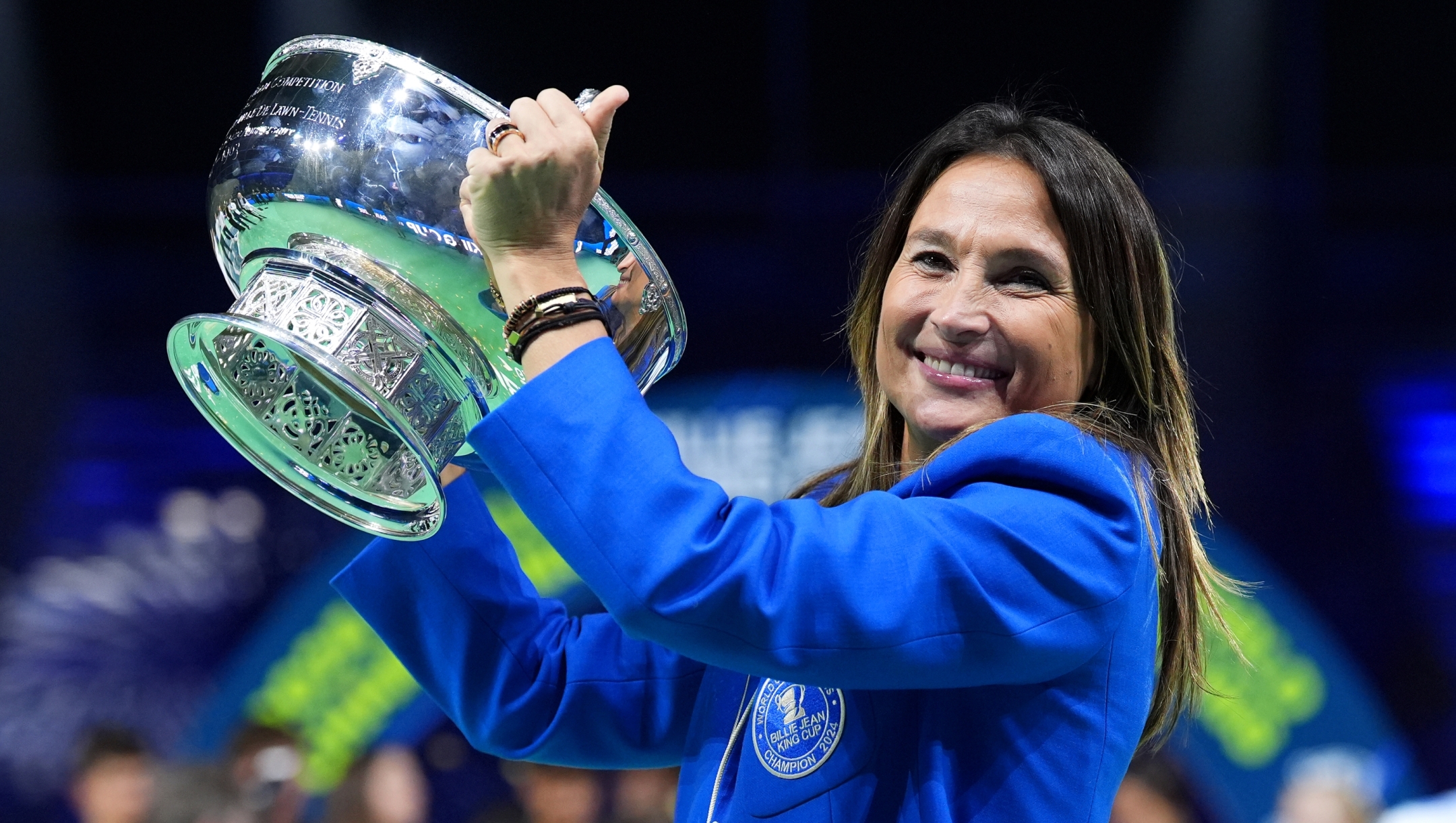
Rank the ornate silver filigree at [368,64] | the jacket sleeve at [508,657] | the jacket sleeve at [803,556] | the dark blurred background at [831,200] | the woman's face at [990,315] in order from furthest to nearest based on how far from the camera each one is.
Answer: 1. the dark blurred background at [831,200]
2. the jacket sleeve at [508,657]
3. the woman's face at [990,315]
4. the ornate silver filigree at [368,64]
5. the jacket sleeve at [803,556]

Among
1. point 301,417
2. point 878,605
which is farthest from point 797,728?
point 301,417

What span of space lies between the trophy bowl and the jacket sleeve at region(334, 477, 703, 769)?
179mm

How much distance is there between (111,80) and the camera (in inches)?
110

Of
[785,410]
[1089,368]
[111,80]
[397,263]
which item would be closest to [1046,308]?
[1089,368]

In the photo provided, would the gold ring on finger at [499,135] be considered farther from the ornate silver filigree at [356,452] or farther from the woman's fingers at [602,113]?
the ornate silver filigree at [356,452]

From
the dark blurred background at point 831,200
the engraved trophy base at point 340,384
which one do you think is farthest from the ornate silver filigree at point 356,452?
the dark blurred background at point 831,200

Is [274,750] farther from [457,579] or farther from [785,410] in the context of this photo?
[457,579]

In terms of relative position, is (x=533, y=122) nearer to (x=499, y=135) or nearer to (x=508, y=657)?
(x=499, y=135)

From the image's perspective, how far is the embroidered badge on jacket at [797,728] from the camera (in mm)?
862

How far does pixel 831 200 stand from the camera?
286 cm

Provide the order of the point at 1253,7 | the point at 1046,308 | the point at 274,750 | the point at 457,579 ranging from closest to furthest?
1. the point at 1046,308
2. the point at 457,579
3. the point at 274,750
4. the point at 1253,7

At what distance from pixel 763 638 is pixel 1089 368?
383mm

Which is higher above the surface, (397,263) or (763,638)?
(397,263)

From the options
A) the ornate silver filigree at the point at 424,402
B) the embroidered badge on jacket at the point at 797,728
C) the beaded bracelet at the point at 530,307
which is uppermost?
the beaded bracelet at the point at 530,307
